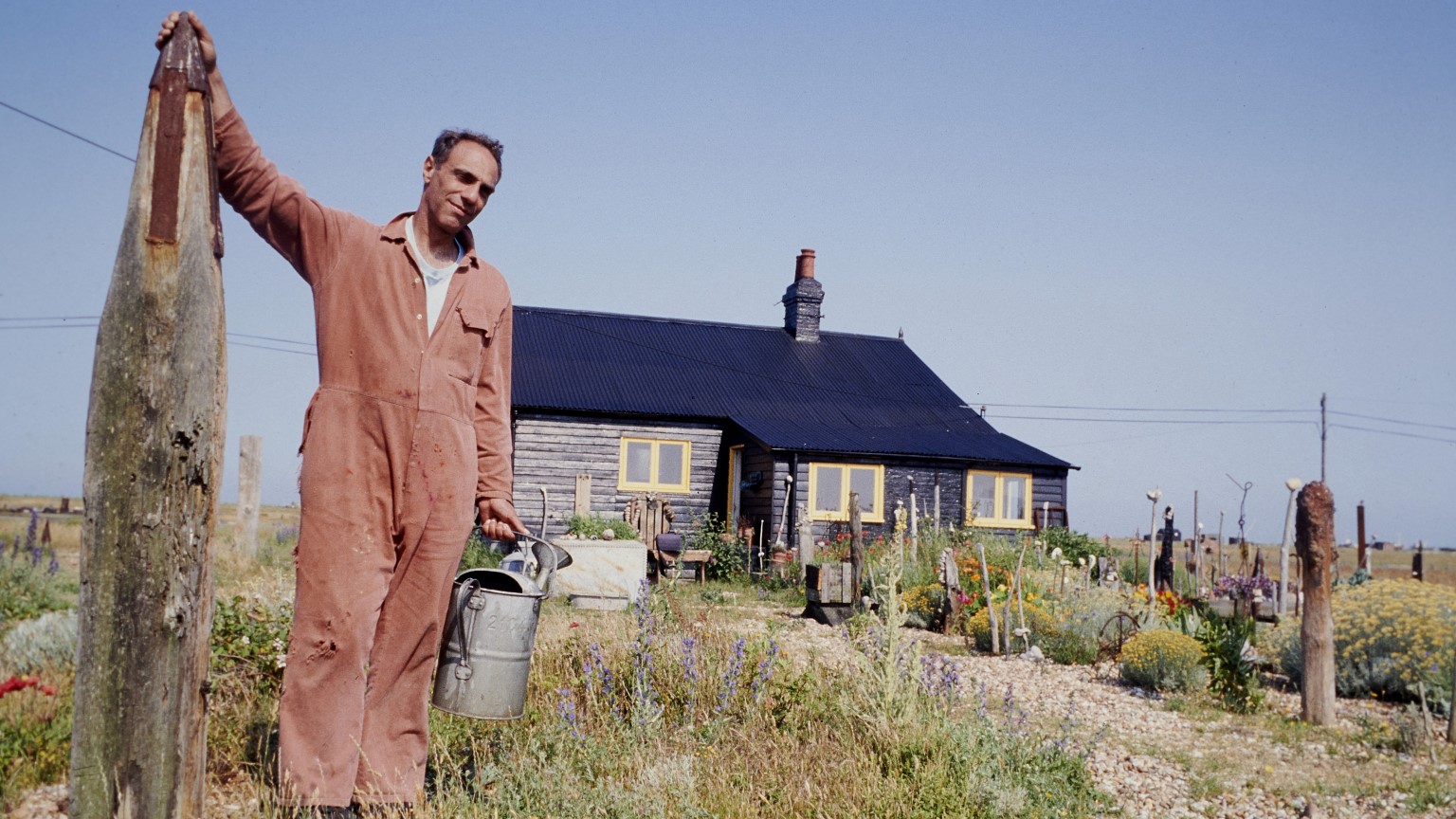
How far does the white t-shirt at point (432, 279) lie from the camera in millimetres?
3709

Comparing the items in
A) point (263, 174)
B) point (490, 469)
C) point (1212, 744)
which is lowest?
point (1212, 744)

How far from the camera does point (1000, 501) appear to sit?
67.1ft

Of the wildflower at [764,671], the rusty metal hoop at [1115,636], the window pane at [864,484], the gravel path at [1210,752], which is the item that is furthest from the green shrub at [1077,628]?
the window pane at [864,484]

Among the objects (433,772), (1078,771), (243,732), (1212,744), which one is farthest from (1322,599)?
(243,732)

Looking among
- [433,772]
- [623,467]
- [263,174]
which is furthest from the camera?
[623,467]

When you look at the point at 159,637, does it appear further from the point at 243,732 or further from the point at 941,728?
the point at 941,728

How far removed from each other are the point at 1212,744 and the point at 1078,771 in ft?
7.56

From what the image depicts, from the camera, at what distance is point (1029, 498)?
67.4 ft

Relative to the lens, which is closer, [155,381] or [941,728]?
[155,381]

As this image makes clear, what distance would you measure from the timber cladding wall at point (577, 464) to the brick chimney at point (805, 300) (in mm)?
5799

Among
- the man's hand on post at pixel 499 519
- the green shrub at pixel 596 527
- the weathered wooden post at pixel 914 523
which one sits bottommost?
the green shrub at pixel 596 527

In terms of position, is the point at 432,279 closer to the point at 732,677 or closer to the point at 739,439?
the point at 732,677

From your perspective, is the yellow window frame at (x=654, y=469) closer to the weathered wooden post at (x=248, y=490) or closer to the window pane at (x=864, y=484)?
the window pane at (x=864, y=484)

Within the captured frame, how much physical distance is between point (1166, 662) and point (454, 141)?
702 cm
